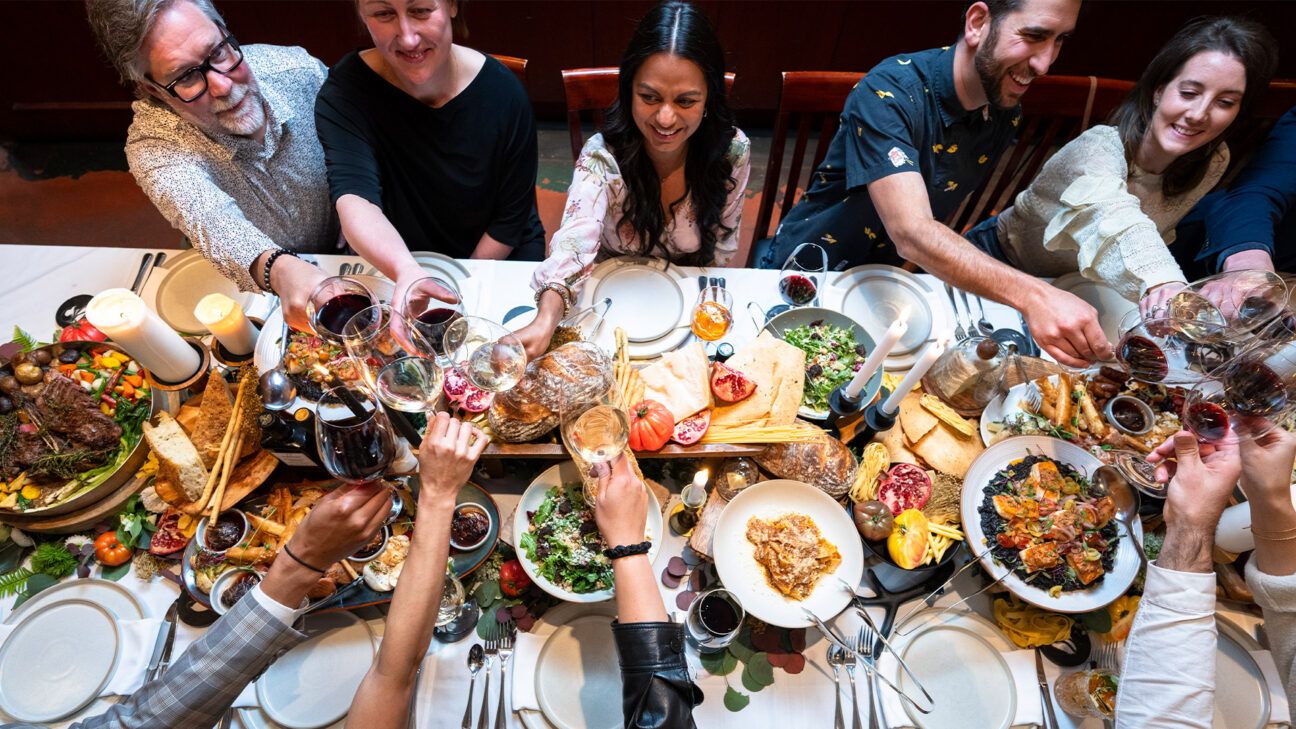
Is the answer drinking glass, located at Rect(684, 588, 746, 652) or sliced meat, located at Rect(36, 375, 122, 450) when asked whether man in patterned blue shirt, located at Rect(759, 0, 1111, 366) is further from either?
sliced meat, located at Rect(36, 375, 122, 450)

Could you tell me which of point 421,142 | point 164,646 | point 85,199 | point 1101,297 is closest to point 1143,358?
point 1101,297

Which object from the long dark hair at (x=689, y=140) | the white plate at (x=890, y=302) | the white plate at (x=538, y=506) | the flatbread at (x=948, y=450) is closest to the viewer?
the white plate at (x=538, y=506)

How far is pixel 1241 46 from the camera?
6.64 ft

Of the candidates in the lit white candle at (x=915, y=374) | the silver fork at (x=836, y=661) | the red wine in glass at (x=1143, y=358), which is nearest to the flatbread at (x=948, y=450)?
the lit white candle at (x=915, y=374)

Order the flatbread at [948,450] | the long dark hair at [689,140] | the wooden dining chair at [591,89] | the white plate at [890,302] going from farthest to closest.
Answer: the wooden dining chair at [591,89] → the white plate at [890,302] → the long dark hair at [689,140] → the flatbread at [948,450]

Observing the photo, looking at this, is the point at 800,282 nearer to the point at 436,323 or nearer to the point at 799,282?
the point at 799,282

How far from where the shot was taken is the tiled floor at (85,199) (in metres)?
4.00

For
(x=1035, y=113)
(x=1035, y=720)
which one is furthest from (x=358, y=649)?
(x=1035, y=113)

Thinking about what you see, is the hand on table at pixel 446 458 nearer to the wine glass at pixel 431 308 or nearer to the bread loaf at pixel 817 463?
the wine glass at pixel 431 308

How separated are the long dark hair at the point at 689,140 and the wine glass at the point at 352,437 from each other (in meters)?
1.22

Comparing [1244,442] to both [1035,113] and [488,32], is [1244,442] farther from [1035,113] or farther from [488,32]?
[488,32]

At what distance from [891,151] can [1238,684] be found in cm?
170

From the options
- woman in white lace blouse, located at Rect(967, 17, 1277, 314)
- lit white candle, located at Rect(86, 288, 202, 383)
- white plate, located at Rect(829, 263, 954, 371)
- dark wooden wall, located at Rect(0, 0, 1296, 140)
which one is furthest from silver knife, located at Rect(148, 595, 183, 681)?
dark wooden wall, located at Rect(0, 0, 1296, 140)

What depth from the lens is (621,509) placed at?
4.83 feet
